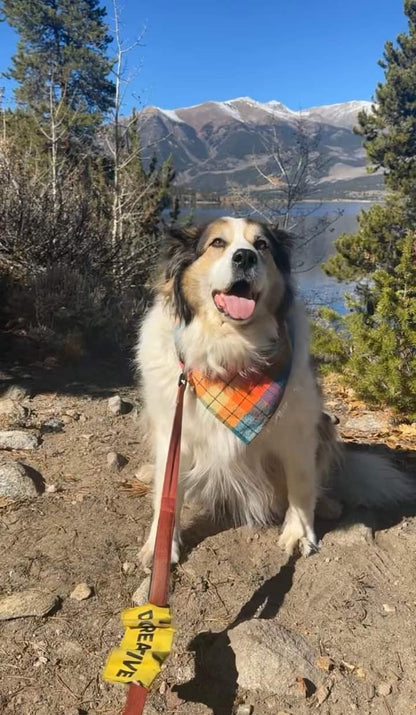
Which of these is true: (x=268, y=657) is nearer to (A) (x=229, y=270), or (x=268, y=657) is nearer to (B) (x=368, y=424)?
(A) (x=229, y=270)

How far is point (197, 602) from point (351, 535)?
100 centimetres

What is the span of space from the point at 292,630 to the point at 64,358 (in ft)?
13.2

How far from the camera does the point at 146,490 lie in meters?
3.38

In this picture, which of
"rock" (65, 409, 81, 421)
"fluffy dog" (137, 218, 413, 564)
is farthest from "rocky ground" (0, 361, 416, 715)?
"rock" (65, 409, 81, 421)

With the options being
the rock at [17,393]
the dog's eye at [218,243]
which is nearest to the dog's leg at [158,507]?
the dog's eye at [218,243]

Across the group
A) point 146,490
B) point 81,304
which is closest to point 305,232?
point 81,304

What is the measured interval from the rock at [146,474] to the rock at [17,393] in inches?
65.3

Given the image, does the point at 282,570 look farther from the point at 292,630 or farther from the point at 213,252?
the point at 213,252

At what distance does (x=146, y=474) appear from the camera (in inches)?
138

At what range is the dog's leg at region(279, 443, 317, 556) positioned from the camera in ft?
9.38

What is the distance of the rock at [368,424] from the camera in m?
4.61

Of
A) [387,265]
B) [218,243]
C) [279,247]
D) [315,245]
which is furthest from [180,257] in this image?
[315,245]

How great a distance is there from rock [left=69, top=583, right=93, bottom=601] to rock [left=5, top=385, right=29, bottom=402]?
2.51 metres

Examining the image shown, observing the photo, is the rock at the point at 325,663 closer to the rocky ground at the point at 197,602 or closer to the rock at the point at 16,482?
the rocky ground at the point at 197,602
